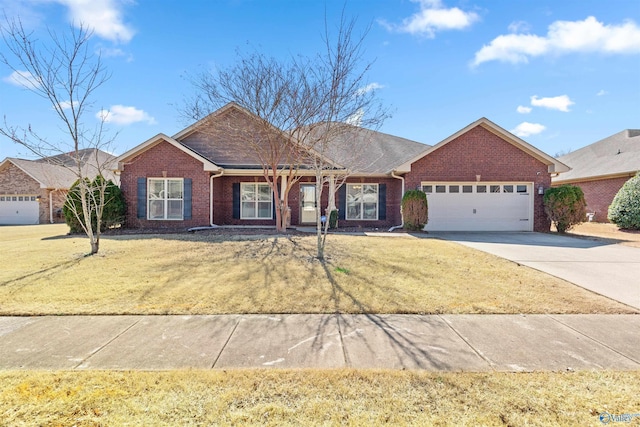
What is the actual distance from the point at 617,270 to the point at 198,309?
9.05 m

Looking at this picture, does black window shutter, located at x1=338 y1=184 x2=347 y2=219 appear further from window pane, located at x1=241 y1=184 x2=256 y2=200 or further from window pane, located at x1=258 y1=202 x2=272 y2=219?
window pane, located at x1=241 y1=184 x2=256 y2=200

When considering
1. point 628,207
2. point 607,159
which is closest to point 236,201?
point 628,207

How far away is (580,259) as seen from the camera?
8.42m

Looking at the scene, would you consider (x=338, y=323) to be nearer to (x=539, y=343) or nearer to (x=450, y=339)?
(x=450, y=339)

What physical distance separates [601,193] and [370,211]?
16.1m

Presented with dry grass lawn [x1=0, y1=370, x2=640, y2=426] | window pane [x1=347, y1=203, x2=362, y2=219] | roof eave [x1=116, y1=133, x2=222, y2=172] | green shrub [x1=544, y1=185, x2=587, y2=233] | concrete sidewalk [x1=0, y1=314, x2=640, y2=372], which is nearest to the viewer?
dry grass lawn [x1=0, y1=370, x2=640, y2=426]

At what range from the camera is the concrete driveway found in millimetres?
5980

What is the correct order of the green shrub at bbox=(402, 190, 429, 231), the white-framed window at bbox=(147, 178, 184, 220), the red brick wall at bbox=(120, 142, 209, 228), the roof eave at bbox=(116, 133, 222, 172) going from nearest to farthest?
the green shrub at bbox=(402, 190, 429, 231), the roof eave at bbox=(116, 133, 222, 172), the red brick wall at bbox=(120, 142, 209, 228), the white-framed window at bbox=(147, 178, 184, 220)

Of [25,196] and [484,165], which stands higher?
[484,165]

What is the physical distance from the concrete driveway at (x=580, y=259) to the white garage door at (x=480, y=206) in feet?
5.64

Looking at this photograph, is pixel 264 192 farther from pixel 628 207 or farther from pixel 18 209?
pixel 18 209

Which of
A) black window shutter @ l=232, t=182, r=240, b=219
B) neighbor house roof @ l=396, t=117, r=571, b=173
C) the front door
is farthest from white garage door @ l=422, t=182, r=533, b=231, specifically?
black window shutter @ l=232, t=182, r=240, b=219

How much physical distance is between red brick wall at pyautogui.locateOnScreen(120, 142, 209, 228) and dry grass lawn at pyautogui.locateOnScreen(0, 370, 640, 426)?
38.8ft

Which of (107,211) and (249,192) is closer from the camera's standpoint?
(107,211)
